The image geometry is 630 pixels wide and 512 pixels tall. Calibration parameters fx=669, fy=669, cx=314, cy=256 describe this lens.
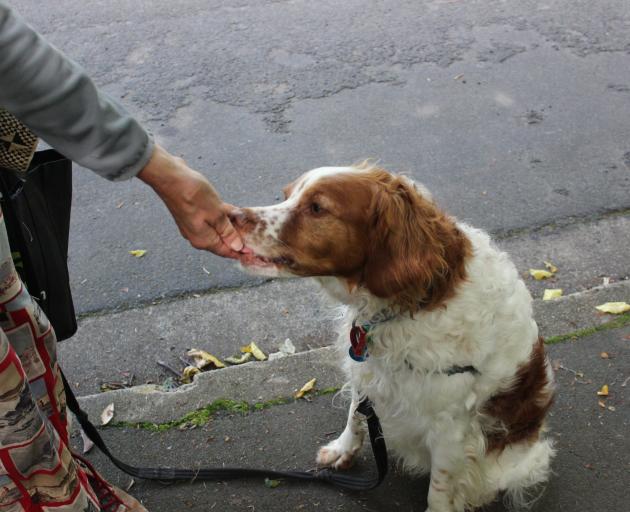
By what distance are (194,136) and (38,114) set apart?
12.1 ft

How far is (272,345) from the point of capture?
354cm

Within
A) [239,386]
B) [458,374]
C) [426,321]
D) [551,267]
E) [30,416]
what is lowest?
[551,267]

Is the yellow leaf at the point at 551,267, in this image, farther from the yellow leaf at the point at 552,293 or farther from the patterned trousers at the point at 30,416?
the patterned trousers at the point at 30,416

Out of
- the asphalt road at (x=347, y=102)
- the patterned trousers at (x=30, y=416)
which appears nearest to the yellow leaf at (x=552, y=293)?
the asphalt road at (x=347, y=102)

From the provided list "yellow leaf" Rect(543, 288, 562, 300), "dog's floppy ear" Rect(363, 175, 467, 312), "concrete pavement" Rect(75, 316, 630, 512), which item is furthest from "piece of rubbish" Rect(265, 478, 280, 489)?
"yellow leaf" Rect(543, 288, 562, 300)

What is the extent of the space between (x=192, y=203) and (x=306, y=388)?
1473 mm

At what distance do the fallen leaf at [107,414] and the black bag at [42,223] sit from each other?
2.67 ft

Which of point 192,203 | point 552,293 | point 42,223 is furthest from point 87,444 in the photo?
point 552,293

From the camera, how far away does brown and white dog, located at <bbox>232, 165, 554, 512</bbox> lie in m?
→ 2.13

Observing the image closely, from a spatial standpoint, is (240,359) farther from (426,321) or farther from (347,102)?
(347,102)

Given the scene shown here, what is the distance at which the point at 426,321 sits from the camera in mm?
2260

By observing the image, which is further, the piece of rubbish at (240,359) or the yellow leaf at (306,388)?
the piece of rubbish at (240,359)

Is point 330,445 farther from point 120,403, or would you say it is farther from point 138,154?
point 138,154

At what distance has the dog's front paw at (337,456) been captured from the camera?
9.50ft
